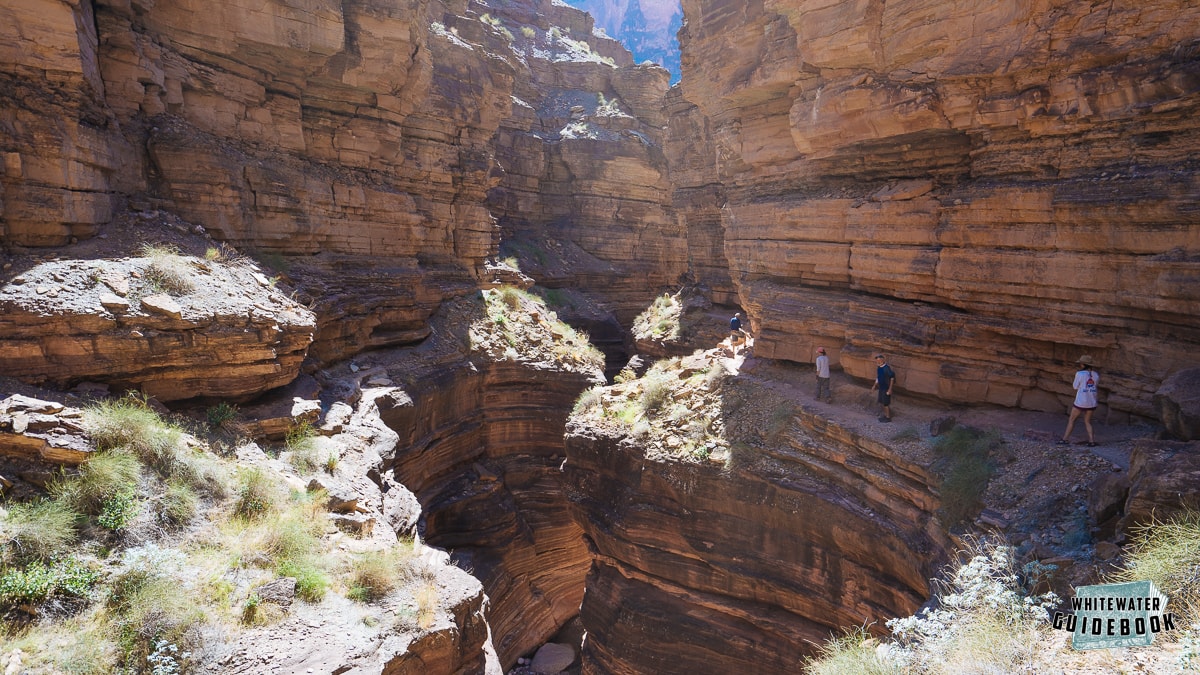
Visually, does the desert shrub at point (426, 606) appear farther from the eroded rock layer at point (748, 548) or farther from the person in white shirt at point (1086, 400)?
the person in white shirt at point (1086, 400)

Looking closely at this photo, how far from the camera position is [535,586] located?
1792 centimetres

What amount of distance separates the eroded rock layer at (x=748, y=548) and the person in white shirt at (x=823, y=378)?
1.10 m

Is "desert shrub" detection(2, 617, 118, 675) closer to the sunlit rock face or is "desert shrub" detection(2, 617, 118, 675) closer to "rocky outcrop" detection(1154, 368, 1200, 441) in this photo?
"rocky outcrop" detection(1154, 368, 1200, 441)

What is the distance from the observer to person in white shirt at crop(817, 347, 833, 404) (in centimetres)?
1194

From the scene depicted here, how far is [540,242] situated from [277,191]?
55.0 feet

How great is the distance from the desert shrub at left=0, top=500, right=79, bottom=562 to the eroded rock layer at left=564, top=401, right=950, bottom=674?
8.57 meters

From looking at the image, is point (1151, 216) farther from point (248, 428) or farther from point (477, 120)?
point (477, 120)

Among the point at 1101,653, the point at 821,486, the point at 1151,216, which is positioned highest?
the point at 1151,216

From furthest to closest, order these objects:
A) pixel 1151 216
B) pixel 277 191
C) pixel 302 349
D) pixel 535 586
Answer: pixel 535 586 → pixel 277 191 → pixel 302 349 → pixel 1151 216

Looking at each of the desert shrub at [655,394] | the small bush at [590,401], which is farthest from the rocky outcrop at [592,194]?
the desert shrub at [655,394]

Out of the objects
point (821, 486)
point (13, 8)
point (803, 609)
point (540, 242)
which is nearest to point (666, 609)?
point (803, 609)

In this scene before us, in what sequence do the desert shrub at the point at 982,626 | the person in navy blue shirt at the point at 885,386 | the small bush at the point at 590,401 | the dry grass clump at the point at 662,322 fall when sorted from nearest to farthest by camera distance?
the desert shrub at the point at 982,626 → the person in navy blue shirt at the point at 885,386 → the small bush at the point at 590,401 → the dry grass clump at the point at 662,322

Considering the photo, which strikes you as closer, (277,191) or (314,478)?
(314,478)

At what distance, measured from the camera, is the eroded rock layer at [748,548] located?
360 inches
